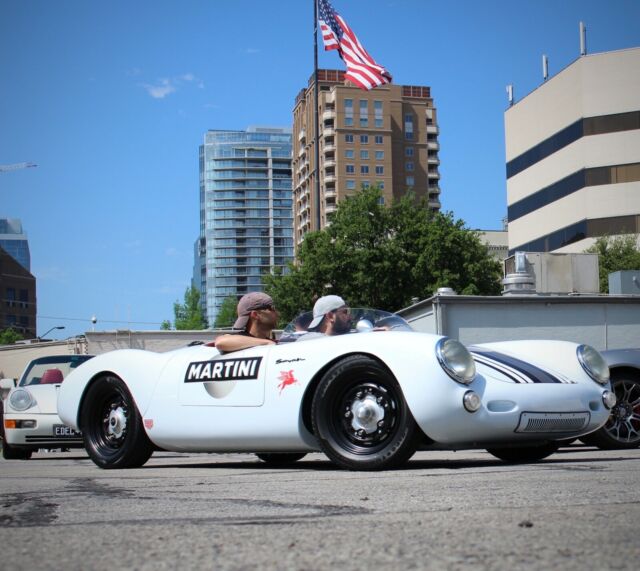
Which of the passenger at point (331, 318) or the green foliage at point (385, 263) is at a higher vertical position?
the green foliage at point (385, 263)

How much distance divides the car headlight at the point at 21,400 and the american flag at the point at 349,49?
22027 millimetres

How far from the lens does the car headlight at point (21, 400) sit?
12672 millimetres

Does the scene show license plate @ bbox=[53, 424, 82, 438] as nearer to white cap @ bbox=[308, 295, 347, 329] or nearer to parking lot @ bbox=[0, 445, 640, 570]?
white cap @ bbox=[308, 295, 347, 329]

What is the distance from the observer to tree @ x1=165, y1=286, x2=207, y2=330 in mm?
103875

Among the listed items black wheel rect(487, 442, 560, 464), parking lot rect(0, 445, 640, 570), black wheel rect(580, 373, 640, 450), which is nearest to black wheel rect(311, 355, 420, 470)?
parking lot rect(0, 445, 640, 570)

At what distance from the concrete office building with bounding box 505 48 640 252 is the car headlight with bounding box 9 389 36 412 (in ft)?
178

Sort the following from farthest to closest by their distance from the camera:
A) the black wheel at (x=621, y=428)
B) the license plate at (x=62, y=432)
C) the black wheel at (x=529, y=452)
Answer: the license plate at (x=62, y=432)
the black wheel at (x=621, y=428)
the black wheel at (x=529, y=452)

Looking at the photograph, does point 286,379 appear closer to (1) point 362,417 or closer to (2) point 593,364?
(1) point 362,417

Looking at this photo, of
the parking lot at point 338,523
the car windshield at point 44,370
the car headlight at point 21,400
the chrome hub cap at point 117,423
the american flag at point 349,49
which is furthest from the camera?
the american flag at point 349,49

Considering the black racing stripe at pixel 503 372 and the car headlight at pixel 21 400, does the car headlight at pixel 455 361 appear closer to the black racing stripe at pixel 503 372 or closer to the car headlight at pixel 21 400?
the black racing stripe at pixel 503 372

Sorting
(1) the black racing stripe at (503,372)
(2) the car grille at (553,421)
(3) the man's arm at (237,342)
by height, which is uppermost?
(3) the man's arm at (237,342)

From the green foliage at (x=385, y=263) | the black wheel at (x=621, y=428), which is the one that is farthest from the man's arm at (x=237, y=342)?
the green foliage at (x=385, y=263)

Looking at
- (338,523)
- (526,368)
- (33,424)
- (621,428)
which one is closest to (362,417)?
(526,368)

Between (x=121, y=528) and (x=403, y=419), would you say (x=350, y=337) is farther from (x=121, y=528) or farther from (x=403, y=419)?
(x=121, y=528)
